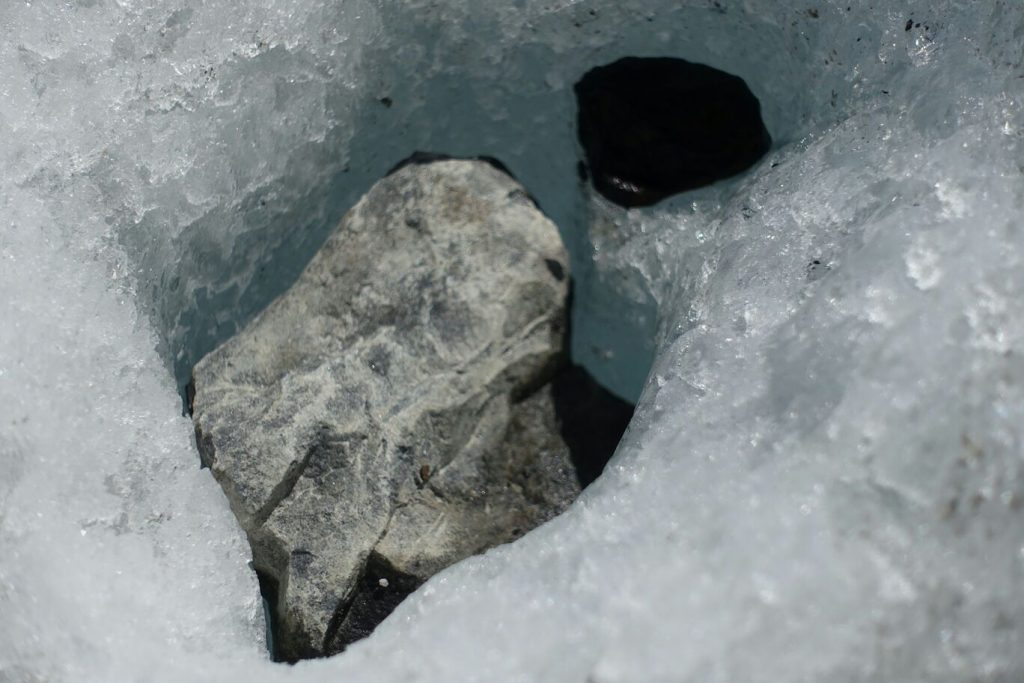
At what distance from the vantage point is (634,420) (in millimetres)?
1352

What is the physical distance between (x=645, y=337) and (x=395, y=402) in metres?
0.48

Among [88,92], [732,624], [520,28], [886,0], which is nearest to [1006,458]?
[732,624]

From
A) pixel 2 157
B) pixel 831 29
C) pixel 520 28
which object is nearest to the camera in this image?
pixel 2 157

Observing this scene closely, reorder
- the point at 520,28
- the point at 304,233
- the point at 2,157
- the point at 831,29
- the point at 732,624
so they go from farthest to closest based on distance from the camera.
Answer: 1. the point at 304,233
2. the point at 520,28
3. the point at 831,29
4. the point at 2,157
5. the point at 732,624

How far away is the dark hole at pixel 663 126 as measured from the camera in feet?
5.31

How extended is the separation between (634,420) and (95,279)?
791 millimetres

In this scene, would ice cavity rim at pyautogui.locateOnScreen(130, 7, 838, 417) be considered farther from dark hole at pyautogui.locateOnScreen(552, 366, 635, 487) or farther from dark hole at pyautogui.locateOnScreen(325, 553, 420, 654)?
dark hole at pyautogui.locateOnScreen(325, 553, 420, 654)

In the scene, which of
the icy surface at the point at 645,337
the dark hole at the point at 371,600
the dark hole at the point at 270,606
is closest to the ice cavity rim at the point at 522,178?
the icy surface at the point at 645,337

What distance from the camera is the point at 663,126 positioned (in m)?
1.67

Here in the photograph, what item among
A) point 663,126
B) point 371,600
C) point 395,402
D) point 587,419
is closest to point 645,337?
point 587,419

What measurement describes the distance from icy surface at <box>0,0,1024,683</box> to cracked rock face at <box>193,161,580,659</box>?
0.34 ft

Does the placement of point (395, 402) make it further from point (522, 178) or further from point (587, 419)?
point (522, 178)

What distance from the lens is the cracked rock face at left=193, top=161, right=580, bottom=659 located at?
142 cm

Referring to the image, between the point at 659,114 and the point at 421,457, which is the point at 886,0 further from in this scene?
the point at 421,457
